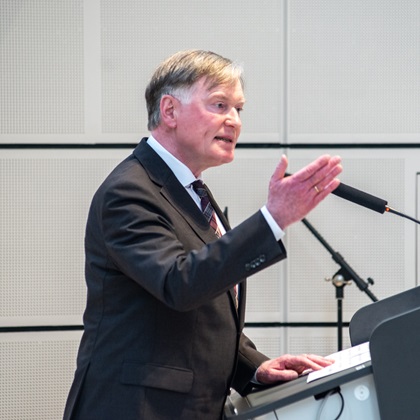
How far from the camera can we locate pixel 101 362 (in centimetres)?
154

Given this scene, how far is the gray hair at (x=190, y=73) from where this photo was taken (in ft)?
5.59

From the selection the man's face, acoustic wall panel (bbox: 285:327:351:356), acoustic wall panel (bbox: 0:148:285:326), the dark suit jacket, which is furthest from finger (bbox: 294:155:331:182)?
acoustic wall panel (bbox: 285:327:351:356)

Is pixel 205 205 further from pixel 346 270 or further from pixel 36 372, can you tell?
pixel 36 372

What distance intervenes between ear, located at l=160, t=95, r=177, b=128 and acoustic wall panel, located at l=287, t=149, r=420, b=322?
1567 mm

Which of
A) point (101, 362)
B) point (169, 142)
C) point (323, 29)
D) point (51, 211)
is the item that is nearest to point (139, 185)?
point (169, 142)

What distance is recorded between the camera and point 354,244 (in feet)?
10.7

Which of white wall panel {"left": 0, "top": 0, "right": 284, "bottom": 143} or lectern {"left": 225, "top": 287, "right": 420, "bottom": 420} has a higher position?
white wall panel {"left": 0, "top": 0, "right": 284, "bottom": 143}

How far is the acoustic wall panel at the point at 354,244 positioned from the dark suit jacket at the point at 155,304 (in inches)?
64.5

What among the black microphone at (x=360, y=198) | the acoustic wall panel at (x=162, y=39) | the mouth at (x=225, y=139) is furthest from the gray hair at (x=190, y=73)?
the acoustic wall panel at (x=162, y=39)

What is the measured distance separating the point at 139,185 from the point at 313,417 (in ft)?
1.80

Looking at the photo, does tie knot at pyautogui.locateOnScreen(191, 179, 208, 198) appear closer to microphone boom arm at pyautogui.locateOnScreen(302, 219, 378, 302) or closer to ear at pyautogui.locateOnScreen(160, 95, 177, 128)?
ear at pyautogui.locateOnScreen(160, 95, 177, 128)

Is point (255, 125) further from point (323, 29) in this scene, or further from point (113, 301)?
point (113, 301)

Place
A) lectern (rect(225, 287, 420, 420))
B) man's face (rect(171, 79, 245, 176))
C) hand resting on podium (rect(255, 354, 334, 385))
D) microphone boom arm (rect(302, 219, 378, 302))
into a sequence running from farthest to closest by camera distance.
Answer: microphone boom arm (rect(302, 219, 378, 302)) < man's face (rect(171, 79, 245, 176)) < hand resting on podium (rect(255, 354, 334, 385)) < lectern (rect(225, 287, 420, 420))

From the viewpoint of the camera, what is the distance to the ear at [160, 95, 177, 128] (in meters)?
1.73
